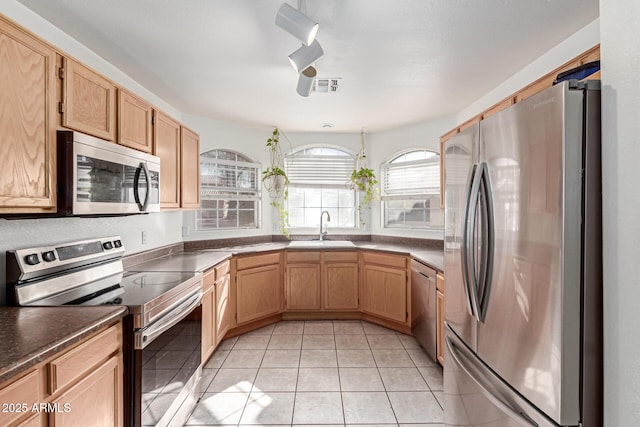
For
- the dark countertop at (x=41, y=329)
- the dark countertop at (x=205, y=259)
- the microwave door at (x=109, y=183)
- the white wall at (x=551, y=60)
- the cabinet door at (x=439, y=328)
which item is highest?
the white wall at (x=551, y=60)

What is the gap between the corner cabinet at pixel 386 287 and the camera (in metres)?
3.14

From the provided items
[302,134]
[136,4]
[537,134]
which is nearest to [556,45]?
[537,134]

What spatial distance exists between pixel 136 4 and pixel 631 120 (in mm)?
2190

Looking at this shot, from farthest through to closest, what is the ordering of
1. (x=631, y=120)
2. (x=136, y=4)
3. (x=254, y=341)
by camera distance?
(x=254, y=341), (x=136, y=4), (x=631, y=120)

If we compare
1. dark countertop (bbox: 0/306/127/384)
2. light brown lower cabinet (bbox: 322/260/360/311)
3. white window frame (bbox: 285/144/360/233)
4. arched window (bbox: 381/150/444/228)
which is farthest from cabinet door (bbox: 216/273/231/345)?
arched window (bbox: 381/150/444/228)

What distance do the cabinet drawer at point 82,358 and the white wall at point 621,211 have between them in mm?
1780

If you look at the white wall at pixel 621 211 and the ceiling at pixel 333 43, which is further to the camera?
the ceiling at pixel 333 43

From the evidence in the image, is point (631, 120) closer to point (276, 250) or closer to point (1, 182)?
point (1, 182)

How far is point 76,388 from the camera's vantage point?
110 centimetres

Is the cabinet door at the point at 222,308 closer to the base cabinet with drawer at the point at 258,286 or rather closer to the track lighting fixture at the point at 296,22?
the base cabinet with drawer at the point at 258,286

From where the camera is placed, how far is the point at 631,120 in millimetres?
820

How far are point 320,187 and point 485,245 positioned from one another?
314 centimetres

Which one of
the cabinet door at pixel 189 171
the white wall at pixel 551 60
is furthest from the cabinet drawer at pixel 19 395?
the white wall at pixel 551 60

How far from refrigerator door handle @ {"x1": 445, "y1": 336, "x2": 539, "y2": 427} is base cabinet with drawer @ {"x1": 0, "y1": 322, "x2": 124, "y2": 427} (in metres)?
1.59
